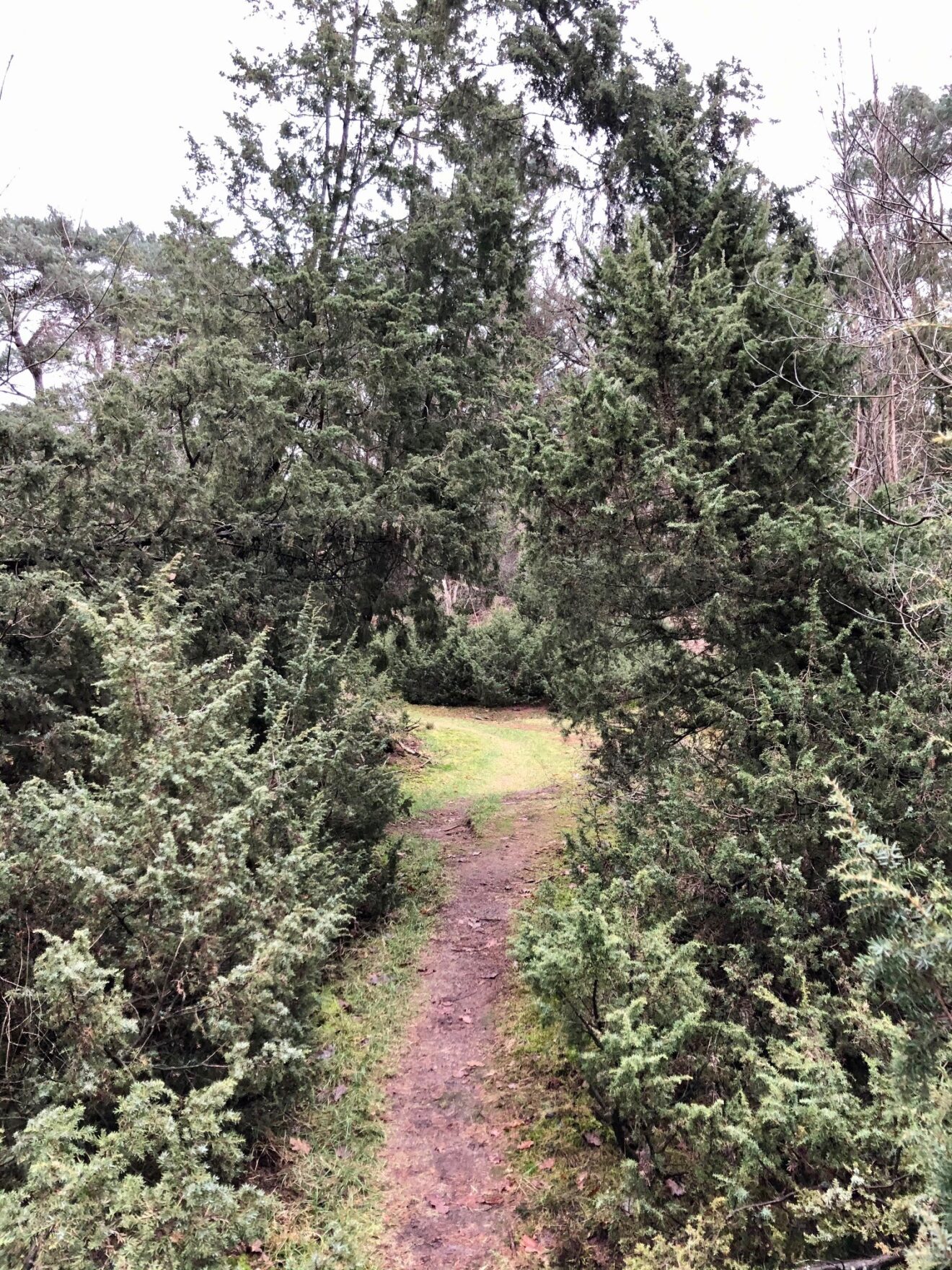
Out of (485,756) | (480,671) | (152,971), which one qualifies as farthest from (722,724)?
(480,671)

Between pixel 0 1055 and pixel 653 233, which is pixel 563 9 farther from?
pixel 0 1055

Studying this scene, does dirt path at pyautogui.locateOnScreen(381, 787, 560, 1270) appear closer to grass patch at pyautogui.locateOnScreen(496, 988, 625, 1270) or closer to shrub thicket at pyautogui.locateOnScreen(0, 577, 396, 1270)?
grass patch at pyautogui.locateOnScreen(496, 988, 625, 1270)

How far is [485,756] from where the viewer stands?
12.1 m

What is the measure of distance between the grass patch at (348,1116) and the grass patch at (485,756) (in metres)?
3.47

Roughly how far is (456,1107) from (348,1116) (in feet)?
2.14

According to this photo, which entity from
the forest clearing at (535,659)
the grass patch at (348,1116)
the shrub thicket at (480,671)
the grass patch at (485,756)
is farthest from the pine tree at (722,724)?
the shrub thicket at (480,671)

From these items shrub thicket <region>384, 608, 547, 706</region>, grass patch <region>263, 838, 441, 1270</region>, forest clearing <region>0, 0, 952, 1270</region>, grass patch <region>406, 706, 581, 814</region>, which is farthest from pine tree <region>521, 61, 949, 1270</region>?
shrub thicket <region>384, 608, 547, 706</region>

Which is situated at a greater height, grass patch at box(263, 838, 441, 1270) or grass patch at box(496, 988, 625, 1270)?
grass patch at box(496, 988, 625, 1270)

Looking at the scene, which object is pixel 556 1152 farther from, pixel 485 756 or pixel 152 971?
pixel 485 756

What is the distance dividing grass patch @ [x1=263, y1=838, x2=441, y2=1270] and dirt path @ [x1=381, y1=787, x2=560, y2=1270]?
0.35 feet

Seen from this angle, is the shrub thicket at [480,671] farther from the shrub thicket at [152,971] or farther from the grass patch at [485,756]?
the shrub thicket at [152,971]

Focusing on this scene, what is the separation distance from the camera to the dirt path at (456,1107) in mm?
3086

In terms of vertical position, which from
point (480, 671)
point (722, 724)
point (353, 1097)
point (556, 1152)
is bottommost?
point (353, 1097)

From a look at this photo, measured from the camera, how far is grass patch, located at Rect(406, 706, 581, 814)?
10.3 metres
